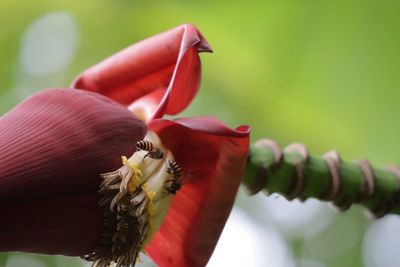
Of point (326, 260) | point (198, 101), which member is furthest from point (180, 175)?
point (326, 260)

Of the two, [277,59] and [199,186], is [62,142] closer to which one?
[199,186]

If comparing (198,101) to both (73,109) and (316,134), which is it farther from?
(73,109)

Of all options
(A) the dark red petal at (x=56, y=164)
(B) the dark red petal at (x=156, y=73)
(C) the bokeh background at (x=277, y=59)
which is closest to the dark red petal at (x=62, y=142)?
(A) the dark red petal at (x=56, y=164)

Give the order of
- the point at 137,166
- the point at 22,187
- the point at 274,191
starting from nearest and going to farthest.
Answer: the point at 22,187 < the point at 137,166 < the point at 274,191

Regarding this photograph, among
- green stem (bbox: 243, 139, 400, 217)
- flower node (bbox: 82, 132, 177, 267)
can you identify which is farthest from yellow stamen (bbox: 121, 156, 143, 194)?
green stem (bbox: 243, 139, 400, 217)

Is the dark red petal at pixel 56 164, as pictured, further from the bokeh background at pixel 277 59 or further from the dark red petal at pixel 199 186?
the bokeh background at pixel 277 59

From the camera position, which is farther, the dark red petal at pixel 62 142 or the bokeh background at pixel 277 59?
the bokeh background at pixel 277 59

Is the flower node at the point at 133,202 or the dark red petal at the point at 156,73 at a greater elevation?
the dark red petal at the point at 156,73
